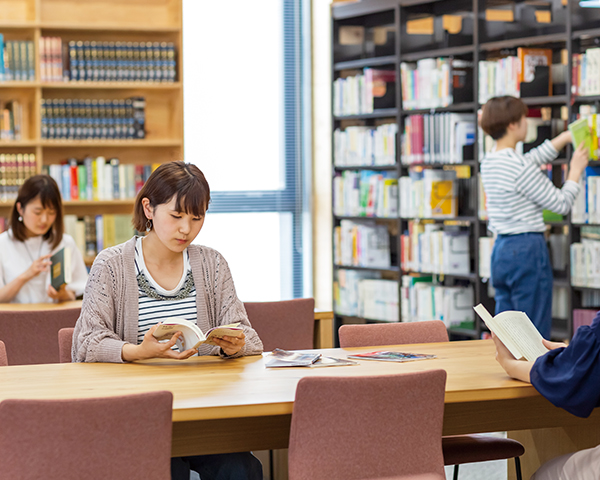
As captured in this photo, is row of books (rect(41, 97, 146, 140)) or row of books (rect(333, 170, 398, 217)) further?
row of books (rect(333, 170, 398, 217))

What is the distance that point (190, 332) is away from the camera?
7.37 feet

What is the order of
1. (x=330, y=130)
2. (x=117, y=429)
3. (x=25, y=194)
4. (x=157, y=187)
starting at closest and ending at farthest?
1. (x=117, y=429)
2. (x=157, y=187)
3. (x=25, y=194)
4. (x=330, y=130)

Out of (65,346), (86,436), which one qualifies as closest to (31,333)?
(65,346)

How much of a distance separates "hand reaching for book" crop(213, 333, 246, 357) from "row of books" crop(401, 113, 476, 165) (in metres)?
3.06

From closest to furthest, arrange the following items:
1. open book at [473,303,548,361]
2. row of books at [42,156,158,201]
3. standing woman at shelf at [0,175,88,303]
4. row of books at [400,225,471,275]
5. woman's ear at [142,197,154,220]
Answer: open book at [473,303,548,361] → woman's ear at [142,197,154,220] → standing woman at shelf at [0,175,88,303] → row of books at [400,225,471,275] → row of books at [42,156,158,201]

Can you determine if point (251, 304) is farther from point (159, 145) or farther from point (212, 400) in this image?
point (159, 145)

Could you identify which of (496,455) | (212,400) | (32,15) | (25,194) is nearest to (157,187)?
(212,400)

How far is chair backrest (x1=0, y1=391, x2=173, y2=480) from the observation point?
1602 millimetres

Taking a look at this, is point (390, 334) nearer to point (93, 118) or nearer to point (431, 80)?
point (431, 80)

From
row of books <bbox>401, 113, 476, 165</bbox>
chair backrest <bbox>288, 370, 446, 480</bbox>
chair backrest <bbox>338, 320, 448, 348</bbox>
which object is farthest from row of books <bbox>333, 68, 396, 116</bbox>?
chair backrest <bbox>288, 370, 446, 480</bbox>

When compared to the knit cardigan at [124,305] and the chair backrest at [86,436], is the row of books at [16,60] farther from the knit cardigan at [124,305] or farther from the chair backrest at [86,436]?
the chair backrest at [86,436]

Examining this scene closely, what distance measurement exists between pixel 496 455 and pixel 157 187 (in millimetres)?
1390

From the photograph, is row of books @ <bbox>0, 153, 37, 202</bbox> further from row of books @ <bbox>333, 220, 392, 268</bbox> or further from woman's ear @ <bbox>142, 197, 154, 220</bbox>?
woman's ear @ <bbox>142, 197, 154, 220</bbox>

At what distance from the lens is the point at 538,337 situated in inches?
88.6
